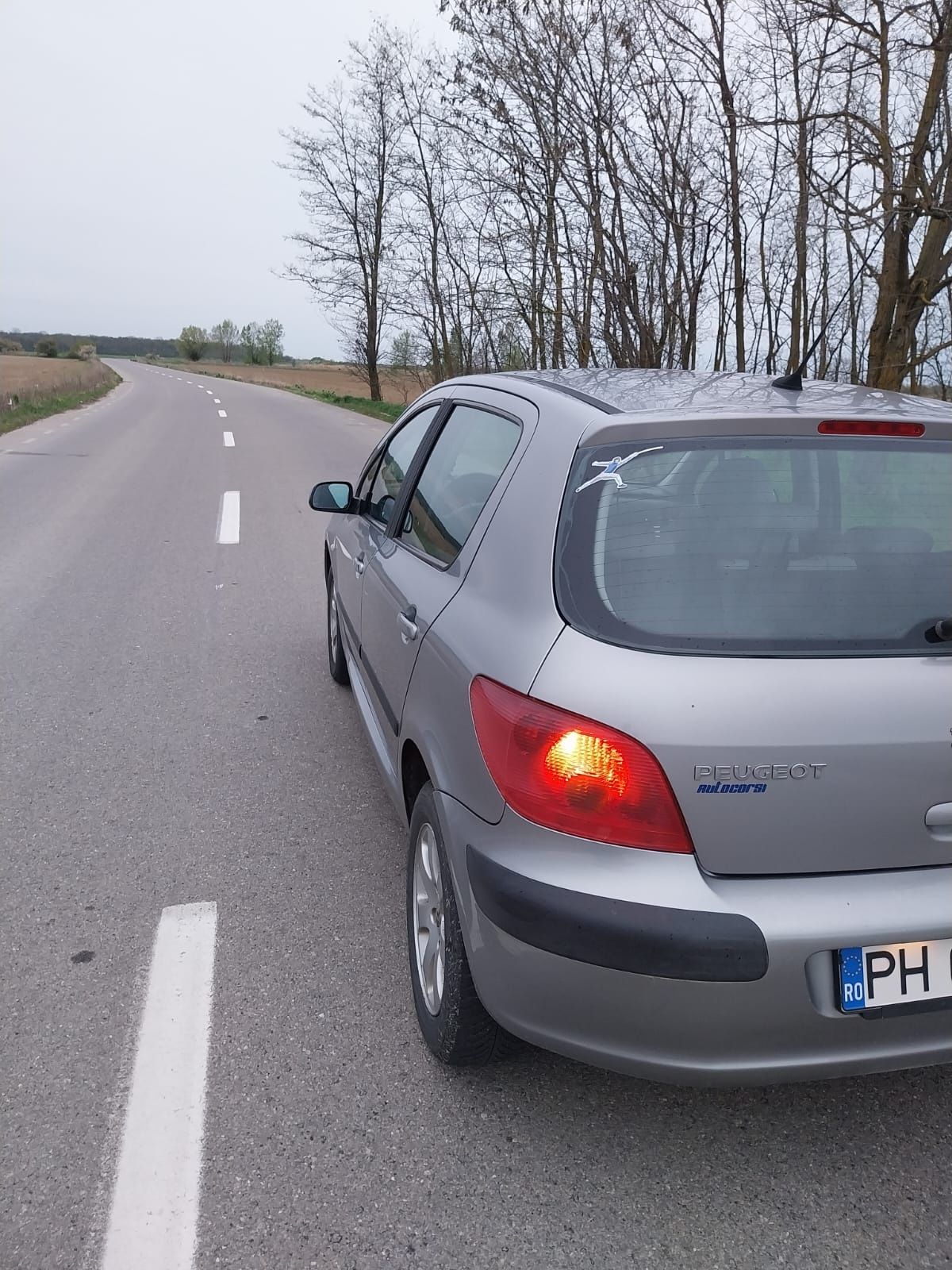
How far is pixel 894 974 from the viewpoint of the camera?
1909 mm

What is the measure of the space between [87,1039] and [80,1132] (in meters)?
0.34

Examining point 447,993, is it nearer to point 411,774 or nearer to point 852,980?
point 411,774

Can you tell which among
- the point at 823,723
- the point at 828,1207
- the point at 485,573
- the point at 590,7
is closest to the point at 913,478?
the point at 823,723

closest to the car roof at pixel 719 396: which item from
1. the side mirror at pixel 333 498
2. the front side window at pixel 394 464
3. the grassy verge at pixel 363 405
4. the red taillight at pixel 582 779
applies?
the front side window at pixel 394 464

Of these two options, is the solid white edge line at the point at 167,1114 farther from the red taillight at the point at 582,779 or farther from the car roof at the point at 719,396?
the car roof at the point at 719,396

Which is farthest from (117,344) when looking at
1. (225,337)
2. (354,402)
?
Result: (354,402)

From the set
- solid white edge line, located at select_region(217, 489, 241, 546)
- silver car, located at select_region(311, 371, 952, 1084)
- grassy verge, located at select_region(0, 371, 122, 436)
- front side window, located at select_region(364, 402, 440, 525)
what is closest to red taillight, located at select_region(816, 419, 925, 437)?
silver car, located at select_region(311, 371, 952, 1084)

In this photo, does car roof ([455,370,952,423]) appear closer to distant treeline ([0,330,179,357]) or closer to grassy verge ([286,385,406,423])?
grassy verge ([286,385,406,423])

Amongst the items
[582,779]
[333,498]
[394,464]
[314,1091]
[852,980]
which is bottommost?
[314,1091]

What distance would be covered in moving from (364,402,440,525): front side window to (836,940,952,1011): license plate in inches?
90.7

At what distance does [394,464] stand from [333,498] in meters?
0.35

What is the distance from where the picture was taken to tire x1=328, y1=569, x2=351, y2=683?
5.09m

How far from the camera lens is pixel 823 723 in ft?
6.15

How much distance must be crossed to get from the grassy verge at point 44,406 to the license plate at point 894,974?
21110 mm
